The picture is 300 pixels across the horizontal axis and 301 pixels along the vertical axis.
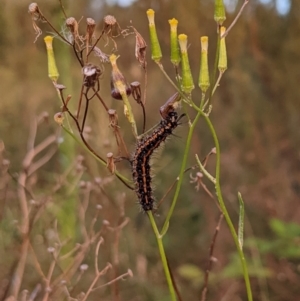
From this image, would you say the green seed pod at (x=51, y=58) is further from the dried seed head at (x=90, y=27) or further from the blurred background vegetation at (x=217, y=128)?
the blurred background vegetation at (x=217, y=128)

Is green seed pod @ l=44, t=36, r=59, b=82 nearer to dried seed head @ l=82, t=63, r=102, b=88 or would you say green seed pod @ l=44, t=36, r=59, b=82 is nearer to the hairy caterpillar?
dried seed head @ l=82, t=63, r=102, b=88

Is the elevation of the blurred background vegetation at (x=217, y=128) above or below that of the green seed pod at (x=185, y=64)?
above

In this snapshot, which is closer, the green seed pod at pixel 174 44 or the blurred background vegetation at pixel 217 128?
the green seed pod at pixel 174 44

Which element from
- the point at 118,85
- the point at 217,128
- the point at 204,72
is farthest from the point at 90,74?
the point at 217,128

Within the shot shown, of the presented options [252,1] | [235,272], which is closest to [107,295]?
[235,272]

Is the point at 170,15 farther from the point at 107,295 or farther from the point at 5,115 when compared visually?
the point at 107,295

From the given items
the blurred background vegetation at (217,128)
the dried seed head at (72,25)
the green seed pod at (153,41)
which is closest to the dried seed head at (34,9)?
the dried seed head at (72,25)
